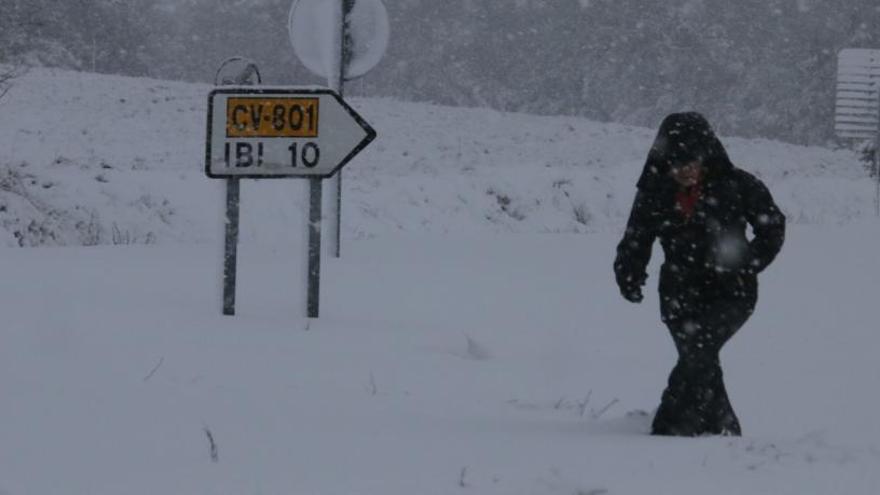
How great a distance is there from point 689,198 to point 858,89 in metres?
19.4

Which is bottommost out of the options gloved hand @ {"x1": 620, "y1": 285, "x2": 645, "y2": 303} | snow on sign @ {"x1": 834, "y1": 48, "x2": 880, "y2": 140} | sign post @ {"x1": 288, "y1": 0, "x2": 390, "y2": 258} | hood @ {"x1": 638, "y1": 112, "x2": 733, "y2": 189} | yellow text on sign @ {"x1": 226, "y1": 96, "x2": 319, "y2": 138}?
gloved hand @ {"x1": 620, "y1": 285, "x2": 645, "y2": 303}

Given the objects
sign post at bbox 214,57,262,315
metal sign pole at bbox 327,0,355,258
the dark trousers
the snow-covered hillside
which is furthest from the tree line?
the dark trousers

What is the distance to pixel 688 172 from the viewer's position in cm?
430

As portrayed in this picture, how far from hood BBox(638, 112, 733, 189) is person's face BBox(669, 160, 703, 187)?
19mm

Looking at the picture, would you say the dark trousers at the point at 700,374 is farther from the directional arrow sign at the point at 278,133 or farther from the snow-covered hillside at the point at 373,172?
the snow-covered hillside at the point at 373,172

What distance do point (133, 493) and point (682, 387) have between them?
2.21 metres

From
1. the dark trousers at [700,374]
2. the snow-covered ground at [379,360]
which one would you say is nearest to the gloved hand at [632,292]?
the dark trousers at [700,374]

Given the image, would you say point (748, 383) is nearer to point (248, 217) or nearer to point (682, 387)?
point (682, 387)

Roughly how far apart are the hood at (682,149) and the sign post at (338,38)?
5.99 meters

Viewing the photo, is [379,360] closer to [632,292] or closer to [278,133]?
[278,133]

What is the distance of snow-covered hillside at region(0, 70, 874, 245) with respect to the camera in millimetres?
13578

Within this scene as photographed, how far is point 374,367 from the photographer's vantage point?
17.6 feet

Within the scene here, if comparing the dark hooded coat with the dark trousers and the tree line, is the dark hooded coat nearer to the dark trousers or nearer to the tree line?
the dark trousers

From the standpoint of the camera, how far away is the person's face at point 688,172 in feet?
14.1
